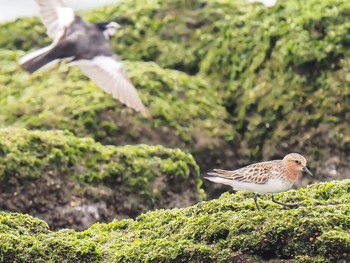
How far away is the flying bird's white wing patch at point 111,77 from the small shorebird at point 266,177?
3535mm

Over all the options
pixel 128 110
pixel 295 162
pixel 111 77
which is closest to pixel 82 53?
pixel 111 77

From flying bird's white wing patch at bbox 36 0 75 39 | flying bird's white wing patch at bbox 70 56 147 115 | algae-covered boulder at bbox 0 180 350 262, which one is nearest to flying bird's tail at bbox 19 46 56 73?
flying bird's white wing patch at bbox 70 56 147 115

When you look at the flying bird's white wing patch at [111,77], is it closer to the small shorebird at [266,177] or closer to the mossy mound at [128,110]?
the mossy mound at [128,110]

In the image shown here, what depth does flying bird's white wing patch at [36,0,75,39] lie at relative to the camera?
486 inches

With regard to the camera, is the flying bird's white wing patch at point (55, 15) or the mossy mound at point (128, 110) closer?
the flying bird's white wing patch at point (55, 15)

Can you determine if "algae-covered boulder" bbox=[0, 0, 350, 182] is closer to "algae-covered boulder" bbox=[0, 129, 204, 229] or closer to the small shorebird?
"algae-covered boulder" bbox=[0, 129, 204, 229]

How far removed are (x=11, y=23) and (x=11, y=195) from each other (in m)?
6.43

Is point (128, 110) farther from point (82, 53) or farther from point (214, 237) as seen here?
point (214, 237)

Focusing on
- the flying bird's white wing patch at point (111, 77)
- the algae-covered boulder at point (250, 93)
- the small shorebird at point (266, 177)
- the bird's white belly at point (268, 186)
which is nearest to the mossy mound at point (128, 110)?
the algae-covered boulder at point (250, 93)

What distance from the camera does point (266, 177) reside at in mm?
8086

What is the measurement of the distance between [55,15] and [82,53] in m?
0.68

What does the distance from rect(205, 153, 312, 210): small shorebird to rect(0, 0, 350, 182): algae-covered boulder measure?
12.8 ft

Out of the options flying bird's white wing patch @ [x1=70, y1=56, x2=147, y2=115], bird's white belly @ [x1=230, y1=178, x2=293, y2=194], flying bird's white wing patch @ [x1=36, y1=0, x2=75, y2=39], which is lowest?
flying bird's white wing patch @ [x1=70, y1=56, x2=147, y2=115]

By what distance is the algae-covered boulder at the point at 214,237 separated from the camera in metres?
7.01
